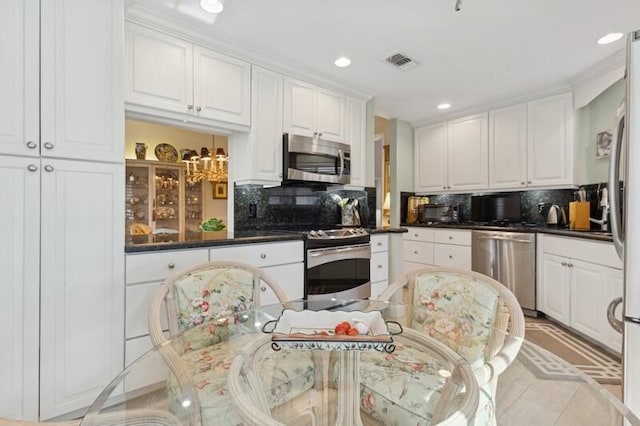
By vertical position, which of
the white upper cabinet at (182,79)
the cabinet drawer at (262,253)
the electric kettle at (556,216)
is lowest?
the cabinet drawer at (262,253)

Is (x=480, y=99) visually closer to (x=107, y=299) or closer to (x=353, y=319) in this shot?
(x=353, y=319)

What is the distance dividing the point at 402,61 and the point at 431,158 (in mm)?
2089

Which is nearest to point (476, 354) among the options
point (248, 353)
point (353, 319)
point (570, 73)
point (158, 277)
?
point (353, 319)

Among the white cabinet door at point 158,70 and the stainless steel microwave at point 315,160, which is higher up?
the white cabinet door at point 158,70

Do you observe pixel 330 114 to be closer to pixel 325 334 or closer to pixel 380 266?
pixel 380 266

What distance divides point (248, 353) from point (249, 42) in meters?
2.38

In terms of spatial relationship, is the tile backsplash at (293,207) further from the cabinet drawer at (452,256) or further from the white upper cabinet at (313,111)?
the cabinet drawer at (452,256)

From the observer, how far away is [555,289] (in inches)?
122

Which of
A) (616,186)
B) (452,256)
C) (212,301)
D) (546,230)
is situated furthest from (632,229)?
(452,256)

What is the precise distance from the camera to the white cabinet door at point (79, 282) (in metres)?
1.63

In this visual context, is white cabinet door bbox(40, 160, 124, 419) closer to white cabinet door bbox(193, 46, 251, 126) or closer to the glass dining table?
the glass dining table

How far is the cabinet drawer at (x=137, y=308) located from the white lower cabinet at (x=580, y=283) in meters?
3.18

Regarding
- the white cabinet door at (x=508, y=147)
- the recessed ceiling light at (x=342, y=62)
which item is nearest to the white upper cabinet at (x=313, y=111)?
the recessed ceiling light at (x=342, y=62)

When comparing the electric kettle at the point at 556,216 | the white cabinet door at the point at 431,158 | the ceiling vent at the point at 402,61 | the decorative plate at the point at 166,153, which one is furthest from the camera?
the decorative plate at the point at 166,153
